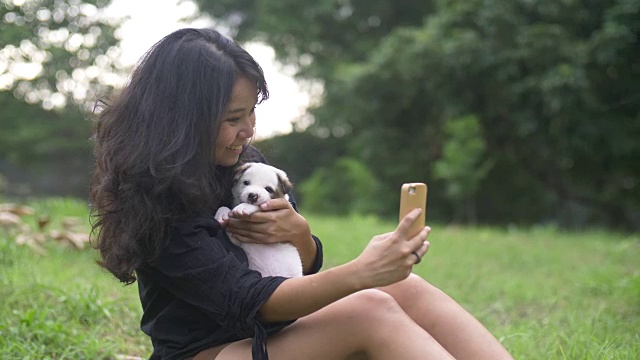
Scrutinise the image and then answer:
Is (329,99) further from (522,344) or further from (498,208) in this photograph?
(522,344)

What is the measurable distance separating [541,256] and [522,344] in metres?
3.81

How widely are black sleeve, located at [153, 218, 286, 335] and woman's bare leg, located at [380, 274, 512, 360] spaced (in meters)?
0.54

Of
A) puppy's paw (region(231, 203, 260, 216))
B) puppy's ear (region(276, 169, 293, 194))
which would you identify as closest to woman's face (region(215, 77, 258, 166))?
puppy's paw (region(231, 203, 260, 216))

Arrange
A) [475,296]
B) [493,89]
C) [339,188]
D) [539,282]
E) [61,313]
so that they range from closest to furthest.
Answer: [61,313] < [475,296] < [539,282] < [493,89] < [339,188]

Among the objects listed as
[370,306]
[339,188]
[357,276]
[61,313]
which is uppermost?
[357,276]

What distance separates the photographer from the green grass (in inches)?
114

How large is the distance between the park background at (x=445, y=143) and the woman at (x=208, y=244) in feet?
1.53

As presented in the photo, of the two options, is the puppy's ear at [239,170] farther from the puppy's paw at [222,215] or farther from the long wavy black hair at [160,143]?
the long wavy black hair at [160,143]

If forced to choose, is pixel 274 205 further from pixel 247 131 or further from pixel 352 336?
pixel 352 336

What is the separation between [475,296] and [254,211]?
9.98 feet

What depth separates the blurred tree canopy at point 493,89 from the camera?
10297mm

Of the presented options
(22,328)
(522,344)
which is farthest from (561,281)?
(22,328)

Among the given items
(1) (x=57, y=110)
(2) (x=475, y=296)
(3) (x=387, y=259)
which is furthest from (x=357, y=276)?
(1) (x=57, y=110)

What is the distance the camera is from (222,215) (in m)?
2.02
